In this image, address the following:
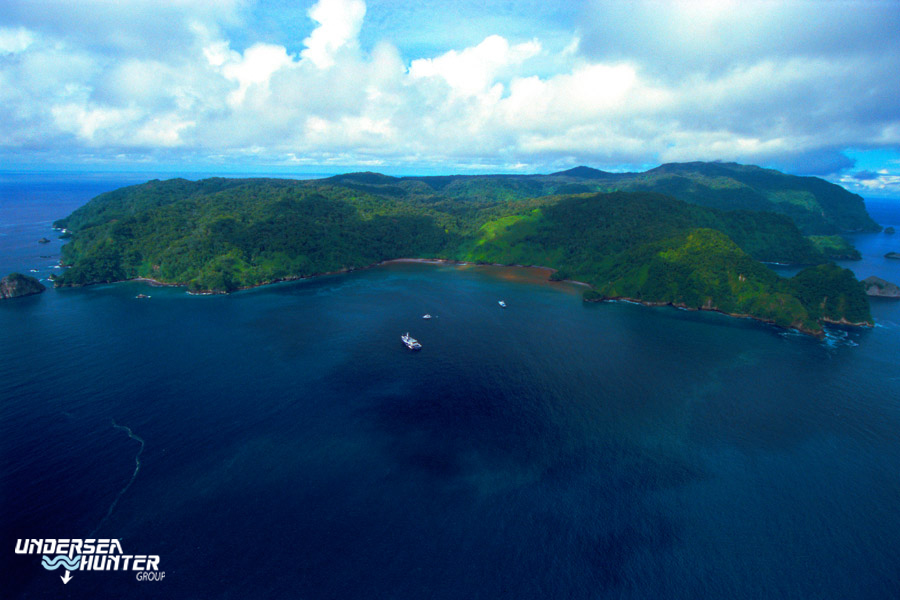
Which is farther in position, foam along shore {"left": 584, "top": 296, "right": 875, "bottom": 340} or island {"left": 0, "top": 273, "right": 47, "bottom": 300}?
island {"left": 0, "top": 273, "right": 47, "bottom": 300}

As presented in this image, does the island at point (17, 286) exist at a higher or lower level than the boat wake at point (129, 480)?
higher

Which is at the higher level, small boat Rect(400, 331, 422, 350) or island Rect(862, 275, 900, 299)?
island Rect(862, 275, 900, 299)

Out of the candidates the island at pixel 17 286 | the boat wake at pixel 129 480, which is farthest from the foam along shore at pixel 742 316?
the island at pixel 17 286

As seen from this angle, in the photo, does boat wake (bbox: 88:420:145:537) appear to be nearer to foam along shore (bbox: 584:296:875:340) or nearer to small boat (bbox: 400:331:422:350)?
small boat (bbox: 400:331:422:350)

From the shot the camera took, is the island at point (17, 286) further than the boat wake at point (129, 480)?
Yes

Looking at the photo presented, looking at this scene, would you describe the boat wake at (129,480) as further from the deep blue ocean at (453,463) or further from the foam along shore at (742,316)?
the foam along shore at (742,316)

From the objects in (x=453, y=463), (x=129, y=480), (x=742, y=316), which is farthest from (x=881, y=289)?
(x=129, y=480)

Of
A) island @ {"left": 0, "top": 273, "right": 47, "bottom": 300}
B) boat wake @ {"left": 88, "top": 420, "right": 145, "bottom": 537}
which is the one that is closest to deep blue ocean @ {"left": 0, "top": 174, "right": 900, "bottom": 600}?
boat wake @ {"left": 88, "top": 420, "right": 145, "bottom": 537}

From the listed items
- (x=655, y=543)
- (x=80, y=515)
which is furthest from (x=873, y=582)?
(x=80, y=515)
